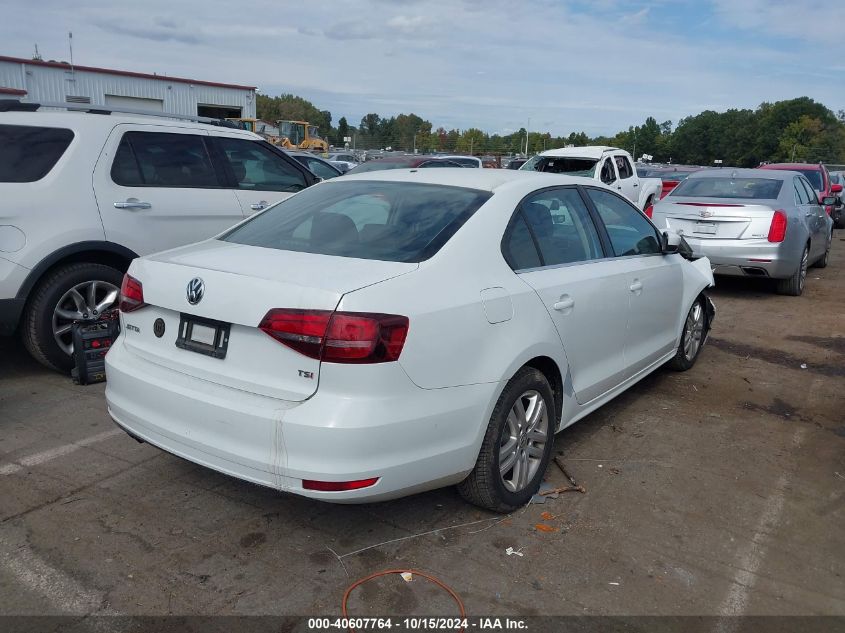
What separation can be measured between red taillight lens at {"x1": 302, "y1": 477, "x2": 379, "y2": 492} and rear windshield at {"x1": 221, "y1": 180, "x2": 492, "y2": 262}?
0.99 meters

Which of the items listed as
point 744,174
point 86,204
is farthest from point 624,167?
point 86,204

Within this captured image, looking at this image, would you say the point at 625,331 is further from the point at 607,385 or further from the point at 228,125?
the point at 228,125

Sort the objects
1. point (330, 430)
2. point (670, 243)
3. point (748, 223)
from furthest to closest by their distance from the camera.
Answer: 1. point (748, 223)
2. point (670, 243)
3. point (330, 430)

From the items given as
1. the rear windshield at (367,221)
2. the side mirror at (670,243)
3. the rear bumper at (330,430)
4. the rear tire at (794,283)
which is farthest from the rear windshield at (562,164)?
the rear bumper at (330,430)

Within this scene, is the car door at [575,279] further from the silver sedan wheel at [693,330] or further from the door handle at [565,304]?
the silver sedan wheel at [693,330]

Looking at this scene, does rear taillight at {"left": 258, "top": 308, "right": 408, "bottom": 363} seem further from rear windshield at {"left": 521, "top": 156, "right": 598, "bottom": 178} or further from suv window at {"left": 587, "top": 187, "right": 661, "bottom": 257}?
rear windshield at {"left": 521, "top": 156, "right": 598, "bottom": 178}

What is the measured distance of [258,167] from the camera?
6.89 m

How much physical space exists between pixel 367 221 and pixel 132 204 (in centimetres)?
285

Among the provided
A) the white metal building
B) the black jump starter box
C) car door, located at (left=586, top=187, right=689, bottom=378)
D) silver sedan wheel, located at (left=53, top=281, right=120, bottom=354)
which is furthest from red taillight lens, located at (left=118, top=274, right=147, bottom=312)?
the white metal building

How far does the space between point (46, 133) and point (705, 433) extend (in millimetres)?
5170

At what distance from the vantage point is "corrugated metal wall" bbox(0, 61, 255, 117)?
96.6ft

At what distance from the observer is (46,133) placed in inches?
214

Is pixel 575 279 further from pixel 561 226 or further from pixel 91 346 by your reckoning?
pixel 91 346

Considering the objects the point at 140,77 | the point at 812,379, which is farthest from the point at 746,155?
the point at 812,379
